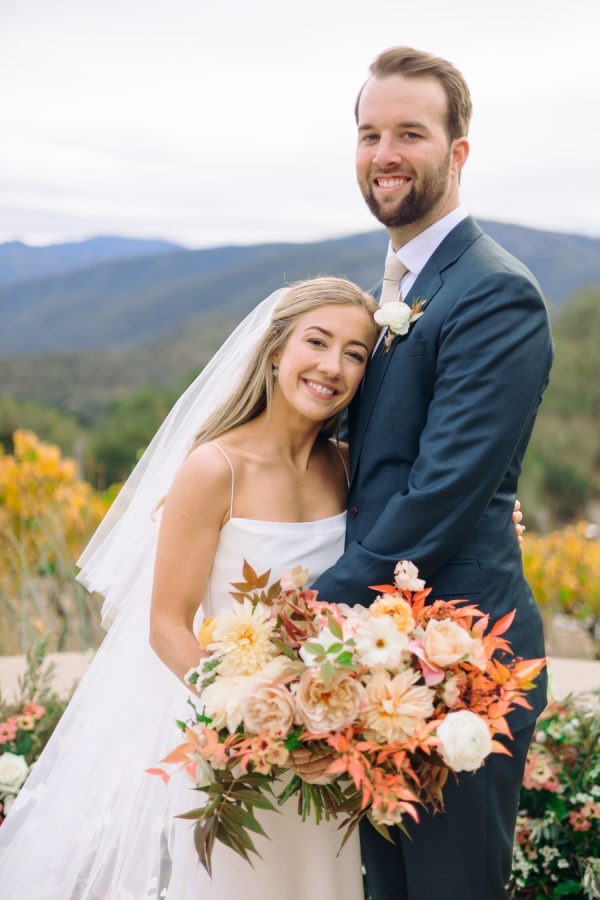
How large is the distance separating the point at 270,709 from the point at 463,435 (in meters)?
0.94

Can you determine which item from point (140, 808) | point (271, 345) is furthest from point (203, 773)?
point (271, 345)

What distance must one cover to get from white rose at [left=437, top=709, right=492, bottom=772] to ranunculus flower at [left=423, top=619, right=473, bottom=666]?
0.13 metres

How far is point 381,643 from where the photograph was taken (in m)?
1.96

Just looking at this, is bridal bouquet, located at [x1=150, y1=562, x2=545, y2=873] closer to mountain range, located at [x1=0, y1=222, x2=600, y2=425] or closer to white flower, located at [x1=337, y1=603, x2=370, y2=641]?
white flower, located at [x1=337, y1=603, x2=370, y2=641]

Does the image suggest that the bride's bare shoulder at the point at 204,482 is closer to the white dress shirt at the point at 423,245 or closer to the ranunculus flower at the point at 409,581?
the ranunculus flower at the point at 409,581

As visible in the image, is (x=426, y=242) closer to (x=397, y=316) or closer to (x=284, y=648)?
(x=397, y=316)

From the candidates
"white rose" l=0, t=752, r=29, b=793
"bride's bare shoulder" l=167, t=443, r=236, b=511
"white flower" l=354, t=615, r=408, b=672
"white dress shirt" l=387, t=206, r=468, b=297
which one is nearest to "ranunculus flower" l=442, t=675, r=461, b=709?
"white flower" l=354, t=615, r=408, b=672

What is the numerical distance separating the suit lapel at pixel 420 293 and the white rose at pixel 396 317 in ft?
0.09

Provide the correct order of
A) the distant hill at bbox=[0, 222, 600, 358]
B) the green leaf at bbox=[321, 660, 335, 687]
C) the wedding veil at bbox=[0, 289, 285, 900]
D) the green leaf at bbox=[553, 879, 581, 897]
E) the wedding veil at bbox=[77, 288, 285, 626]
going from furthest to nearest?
the distant hill at bbox=[0, 222, 600, 358], the green leaf at bbox=[553, 879, 581, 897], the wedding veil at bbox=[77, 288, 285, 626], the wedding veil at bbox=[0, 289, 285, 900], the green leaf at bbox=[321, 660, 335, 687]

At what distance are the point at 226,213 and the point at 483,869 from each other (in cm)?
4054

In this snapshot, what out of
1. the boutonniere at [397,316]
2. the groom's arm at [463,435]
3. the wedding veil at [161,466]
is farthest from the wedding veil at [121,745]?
the groom's arm at [463,435]

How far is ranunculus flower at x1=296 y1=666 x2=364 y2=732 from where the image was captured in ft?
6.29

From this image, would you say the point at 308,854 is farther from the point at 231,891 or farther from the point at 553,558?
the point at 553,558

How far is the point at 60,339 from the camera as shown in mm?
45406
